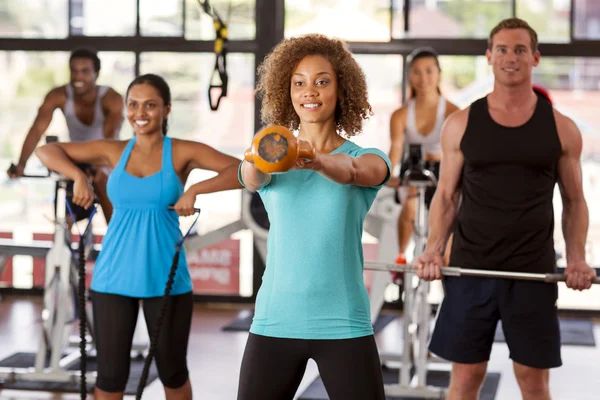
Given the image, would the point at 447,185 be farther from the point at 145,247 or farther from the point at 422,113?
the point at 422,113

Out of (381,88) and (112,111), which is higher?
(381,88)

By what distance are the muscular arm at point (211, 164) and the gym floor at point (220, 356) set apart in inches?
60.0

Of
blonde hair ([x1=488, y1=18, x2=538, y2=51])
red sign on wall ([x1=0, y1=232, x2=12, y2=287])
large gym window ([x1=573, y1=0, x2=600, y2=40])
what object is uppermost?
large gym window ([x1=573, y1=0, x2=600, y2=40])

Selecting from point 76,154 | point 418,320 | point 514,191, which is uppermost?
point 76,154

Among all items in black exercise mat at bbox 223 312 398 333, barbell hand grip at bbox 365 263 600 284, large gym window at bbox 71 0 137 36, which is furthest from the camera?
large gym window at bbox 71 0 137 36

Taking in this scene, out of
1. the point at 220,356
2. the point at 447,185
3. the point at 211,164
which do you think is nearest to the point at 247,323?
the point at 220,356

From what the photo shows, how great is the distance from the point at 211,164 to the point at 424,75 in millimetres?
2501

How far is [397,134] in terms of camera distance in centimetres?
588

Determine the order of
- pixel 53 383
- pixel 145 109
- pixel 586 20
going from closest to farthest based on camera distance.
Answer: pixel 145 109 → pixel 53 383 → pixel 586 20

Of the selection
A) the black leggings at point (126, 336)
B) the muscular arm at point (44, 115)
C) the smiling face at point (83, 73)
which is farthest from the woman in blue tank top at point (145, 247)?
the muscular arm at point (44, 115)

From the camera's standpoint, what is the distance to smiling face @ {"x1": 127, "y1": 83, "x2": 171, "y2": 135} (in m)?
3.55

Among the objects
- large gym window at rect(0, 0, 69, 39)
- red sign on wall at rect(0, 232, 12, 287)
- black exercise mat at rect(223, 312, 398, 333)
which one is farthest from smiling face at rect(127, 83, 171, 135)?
red sign on wall at rect(0, 232, 12, 287)

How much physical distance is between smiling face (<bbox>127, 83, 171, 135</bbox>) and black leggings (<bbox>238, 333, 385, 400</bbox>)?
1.48 metres

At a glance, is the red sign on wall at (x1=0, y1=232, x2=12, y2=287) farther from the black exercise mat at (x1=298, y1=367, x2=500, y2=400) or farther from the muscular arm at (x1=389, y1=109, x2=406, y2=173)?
the black exercise mat at (x1=298, y1=367, x2=500, y2=400)
